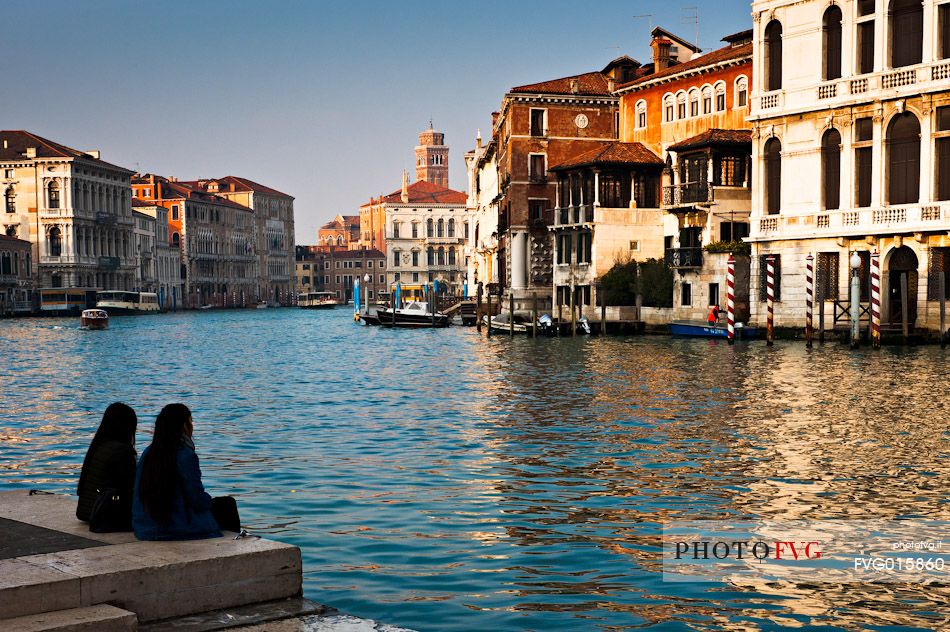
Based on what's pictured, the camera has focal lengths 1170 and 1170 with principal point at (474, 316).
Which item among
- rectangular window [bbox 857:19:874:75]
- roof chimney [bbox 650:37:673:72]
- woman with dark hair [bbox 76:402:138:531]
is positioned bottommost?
woman with dark hair [bbox 76:402:138:531]

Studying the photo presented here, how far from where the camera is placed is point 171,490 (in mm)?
6391

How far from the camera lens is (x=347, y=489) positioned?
1103 cm

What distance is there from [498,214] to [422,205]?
68.6 m

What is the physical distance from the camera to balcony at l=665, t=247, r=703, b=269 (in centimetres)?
3912

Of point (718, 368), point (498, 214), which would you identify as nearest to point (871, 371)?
point (718, 368)

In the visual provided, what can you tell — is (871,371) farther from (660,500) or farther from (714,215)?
(714,215)

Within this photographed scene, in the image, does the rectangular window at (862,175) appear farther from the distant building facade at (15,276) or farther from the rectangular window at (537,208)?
the distant building facade at (15,276)

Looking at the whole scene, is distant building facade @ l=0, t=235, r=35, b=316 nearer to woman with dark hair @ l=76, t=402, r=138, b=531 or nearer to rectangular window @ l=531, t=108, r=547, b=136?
rectangular window @ l=531, t=108, r=547, b=136

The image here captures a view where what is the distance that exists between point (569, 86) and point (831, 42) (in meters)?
19.1

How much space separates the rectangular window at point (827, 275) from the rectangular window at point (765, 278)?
152 centimetres

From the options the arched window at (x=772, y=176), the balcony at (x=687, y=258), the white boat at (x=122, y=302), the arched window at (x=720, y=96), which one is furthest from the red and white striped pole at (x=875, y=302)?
the white boat at (x=122, y=302)

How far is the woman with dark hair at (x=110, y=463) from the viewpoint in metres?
6.81

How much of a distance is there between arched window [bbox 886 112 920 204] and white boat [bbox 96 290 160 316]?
62.1m

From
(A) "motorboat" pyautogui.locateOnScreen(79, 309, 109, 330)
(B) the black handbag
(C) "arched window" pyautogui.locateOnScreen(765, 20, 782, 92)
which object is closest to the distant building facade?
(A) "motorboat" pyautogui.locateOnScreen(79, 309, 109, 330)
